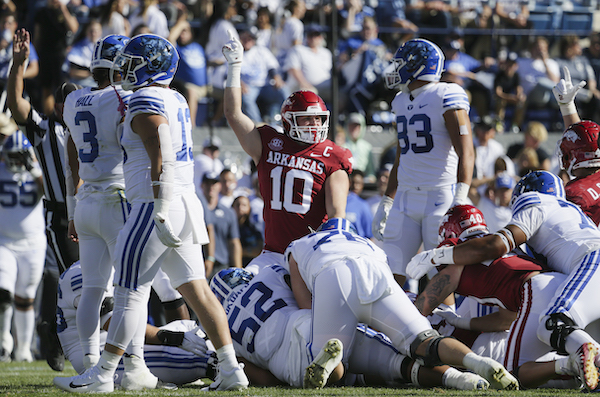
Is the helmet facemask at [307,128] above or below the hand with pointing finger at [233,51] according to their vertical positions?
below

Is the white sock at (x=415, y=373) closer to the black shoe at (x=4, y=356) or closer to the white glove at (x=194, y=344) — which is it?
the white glove at (x=194, y=344)

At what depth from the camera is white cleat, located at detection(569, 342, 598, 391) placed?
3.78m

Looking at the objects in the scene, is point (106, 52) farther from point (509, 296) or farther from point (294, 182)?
point (509, 296)

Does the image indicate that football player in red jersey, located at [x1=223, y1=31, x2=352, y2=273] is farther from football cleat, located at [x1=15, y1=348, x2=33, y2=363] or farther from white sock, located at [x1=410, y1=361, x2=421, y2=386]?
football cleat, located at [x1=15, y1=348, x2=33, y2=363]

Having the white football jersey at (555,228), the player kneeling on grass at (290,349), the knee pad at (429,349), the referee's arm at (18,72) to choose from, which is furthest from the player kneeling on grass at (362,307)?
the referee's arm at (18,72)

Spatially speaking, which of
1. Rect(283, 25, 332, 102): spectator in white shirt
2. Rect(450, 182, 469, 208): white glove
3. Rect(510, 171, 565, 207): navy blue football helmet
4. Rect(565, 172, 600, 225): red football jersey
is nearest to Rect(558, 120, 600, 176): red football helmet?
Rect(565, 172, 600, 225): red football jersey

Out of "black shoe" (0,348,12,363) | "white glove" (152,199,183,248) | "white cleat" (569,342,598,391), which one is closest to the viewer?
"white cleat" (569,342,598,391)

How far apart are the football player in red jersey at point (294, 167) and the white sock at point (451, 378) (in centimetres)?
143

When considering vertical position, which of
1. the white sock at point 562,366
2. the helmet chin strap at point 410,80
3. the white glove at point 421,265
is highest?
the helmet chin strap at point 410,80

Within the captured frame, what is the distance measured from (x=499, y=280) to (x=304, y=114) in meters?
1.65

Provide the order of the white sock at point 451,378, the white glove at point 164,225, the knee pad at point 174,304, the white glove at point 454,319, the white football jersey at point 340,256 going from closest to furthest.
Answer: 1. the white glove at point 164,225
2. the white sock at point 451,378
3. the white football jersey at point 340,256
4. the white glove at point 454,319
5. the knee pad at point 174,304

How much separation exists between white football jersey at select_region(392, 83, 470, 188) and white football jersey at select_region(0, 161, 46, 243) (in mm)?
3809

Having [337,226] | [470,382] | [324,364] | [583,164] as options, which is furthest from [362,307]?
[583,164]

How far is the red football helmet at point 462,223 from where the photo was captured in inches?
192
